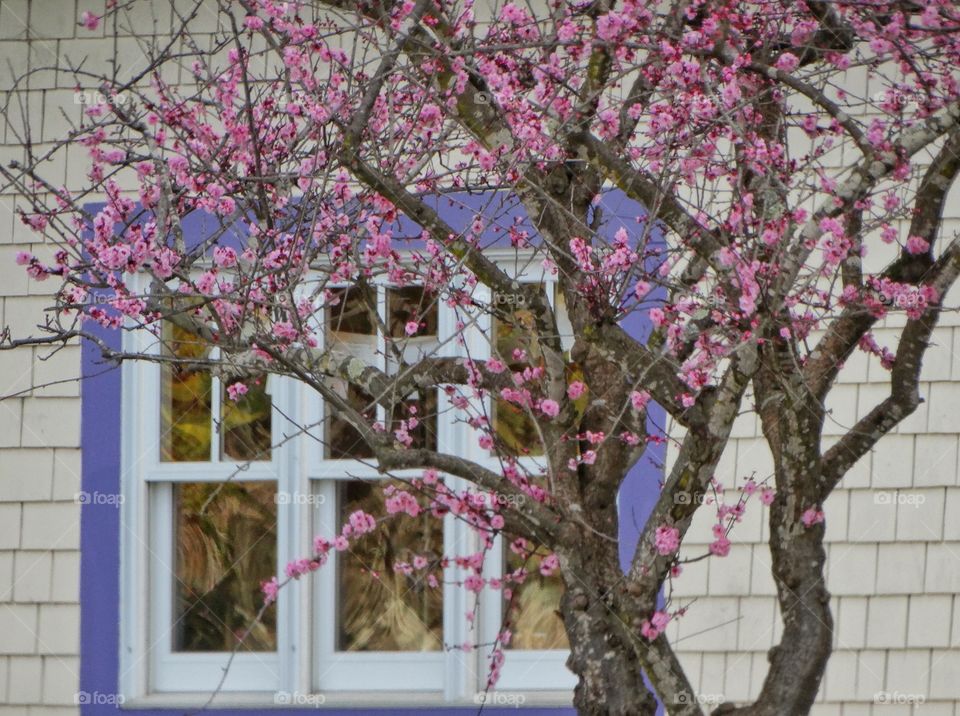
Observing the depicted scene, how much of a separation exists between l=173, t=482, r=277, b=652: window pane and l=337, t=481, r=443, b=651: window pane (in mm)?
306

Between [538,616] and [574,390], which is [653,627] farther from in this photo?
[538,616]

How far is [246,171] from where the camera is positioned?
A: 4.13 meters

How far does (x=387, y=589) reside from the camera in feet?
16.8

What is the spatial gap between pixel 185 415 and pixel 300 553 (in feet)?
2.33

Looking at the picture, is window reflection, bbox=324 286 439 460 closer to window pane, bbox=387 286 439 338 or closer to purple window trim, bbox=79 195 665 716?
window pane, bbox=387 286 439 338

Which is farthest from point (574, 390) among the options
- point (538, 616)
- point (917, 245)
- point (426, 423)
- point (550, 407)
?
point (538, 616)

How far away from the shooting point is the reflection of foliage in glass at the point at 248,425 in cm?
524

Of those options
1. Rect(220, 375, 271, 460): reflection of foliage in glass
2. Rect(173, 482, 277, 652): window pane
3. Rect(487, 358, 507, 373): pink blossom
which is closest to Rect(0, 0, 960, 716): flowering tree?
Rect(487, 358, 507, 373): pink blossom

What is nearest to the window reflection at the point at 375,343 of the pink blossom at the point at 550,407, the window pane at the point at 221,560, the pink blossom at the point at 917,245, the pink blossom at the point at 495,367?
the window pane at the point at 221,560

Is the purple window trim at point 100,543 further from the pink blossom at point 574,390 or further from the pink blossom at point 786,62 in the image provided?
the pink blossom at point 786,62

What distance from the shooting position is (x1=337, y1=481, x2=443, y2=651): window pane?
508 cm

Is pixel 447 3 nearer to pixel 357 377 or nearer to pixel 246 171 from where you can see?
pixel 246 171

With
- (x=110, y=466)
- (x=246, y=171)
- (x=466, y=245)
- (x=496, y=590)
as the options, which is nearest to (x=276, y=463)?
(x=110, y=466)

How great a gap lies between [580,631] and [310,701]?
197 cm
